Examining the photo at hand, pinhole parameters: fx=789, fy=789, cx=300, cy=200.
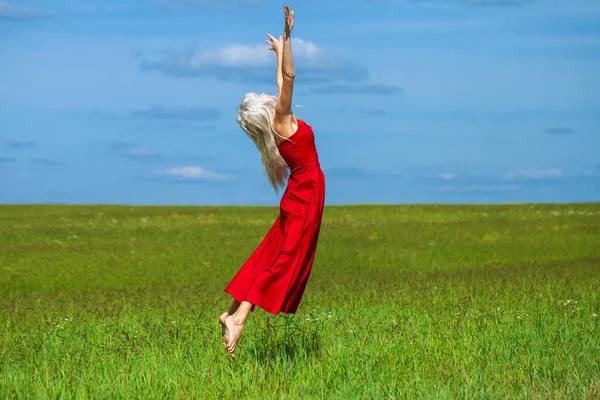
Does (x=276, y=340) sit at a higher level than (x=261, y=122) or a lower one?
lower

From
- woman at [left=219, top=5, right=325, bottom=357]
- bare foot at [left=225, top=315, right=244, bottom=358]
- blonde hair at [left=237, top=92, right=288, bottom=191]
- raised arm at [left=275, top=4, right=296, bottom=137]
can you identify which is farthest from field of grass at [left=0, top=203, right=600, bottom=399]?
raised arm at [left=275, top=4, right=296, bottom=137]

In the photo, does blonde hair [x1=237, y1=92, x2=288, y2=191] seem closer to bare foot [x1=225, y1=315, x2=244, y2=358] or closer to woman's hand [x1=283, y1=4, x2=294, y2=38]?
woman's hand [x1=283, y1=4, x2=294, y2=38]

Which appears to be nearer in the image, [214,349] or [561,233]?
[214,349]

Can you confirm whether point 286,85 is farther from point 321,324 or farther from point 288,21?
point 321,324

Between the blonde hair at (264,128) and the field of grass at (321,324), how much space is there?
1.80 metres

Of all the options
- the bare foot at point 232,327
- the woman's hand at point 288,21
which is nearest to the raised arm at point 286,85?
the woman's hand at point 288,21

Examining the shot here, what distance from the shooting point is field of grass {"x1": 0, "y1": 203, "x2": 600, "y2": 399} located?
6809 millimetres

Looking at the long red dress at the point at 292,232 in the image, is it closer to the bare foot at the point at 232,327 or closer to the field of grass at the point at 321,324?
the bare foot at the point at 232,327

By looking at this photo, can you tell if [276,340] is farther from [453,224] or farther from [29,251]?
[453,224]

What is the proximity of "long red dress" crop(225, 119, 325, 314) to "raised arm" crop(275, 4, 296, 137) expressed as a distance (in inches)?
5.5

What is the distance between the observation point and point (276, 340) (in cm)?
833

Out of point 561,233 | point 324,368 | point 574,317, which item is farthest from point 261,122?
point 561,233

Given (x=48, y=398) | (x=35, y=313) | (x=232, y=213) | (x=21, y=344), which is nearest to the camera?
(x=48, y=398)

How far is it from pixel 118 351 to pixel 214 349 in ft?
3.44
